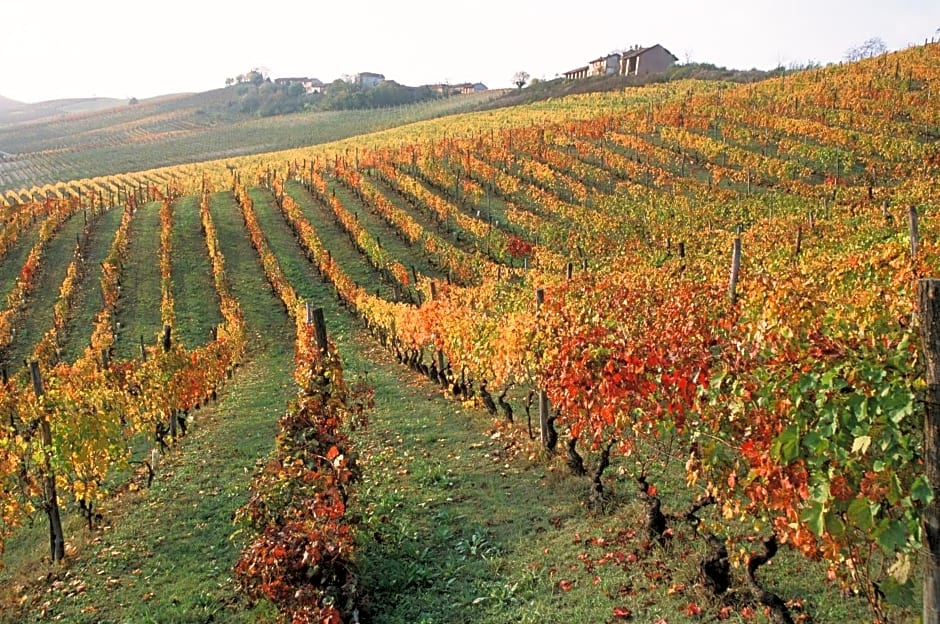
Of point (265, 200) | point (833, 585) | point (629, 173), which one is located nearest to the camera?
point (833, 585)

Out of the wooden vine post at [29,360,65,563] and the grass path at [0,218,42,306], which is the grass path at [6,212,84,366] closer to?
the grass path at [0,218,42,306]

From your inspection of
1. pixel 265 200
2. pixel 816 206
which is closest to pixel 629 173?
pixel 816 206

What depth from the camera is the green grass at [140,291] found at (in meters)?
26.1

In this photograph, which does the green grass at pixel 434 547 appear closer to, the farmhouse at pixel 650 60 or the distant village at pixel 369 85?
the farmhouse at pixel 650 60

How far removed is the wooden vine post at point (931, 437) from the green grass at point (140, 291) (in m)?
25.9

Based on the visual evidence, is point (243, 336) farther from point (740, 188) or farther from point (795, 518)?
point (740, 188)

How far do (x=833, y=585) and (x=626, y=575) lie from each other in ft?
6.22

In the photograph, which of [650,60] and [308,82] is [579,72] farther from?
[308,82]

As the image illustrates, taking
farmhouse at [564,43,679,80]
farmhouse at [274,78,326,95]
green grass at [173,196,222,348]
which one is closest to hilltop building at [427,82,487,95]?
farmhouse at [274,78,326,95]

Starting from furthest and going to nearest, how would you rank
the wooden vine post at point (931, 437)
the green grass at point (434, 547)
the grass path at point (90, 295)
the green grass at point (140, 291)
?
the green grass at point (140, 291), the grass path at point (90, 295), the green grass at point (434, 547), the wooden vine post at point (931, 437)

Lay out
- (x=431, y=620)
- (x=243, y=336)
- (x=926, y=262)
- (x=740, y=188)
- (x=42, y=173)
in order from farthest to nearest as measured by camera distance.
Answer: (x=42, y=173)
(x=740, y=188)
(x=243, y=336)
(x=926, y=262)
(x=431, y=620)

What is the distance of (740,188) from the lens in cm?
3659

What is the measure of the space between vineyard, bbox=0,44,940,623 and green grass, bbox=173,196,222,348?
0.26 meters

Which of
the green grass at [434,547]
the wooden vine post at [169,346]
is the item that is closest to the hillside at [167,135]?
the wooden vine post at [169,346]
